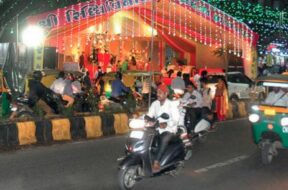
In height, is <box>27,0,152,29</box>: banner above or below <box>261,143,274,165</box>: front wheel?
above

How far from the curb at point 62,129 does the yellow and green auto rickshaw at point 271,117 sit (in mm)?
4609

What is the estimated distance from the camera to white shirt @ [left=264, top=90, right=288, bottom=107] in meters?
10.0

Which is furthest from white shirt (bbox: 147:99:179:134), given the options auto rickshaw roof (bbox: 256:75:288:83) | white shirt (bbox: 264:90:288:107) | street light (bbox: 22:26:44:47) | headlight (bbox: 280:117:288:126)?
street light (bbox: 22:26:44:47)

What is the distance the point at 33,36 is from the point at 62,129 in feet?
20.1

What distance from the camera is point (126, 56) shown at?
2958 cm

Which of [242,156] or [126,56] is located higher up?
[126,56]

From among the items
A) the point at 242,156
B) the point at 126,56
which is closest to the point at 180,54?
the point at 126,56

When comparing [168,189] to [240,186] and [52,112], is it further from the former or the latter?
[52,112]

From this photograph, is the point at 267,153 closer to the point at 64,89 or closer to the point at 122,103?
the point at 122,103

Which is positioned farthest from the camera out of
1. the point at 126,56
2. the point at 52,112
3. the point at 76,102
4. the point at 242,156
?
the point at 126,56

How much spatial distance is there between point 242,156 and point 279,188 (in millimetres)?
2895

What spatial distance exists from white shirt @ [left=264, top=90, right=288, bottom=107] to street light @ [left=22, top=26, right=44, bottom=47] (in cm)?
954

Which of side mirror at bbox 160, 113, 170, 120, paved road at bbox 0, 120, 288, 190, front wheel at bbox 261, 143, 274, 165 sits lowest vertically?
paved road at bbox 0, 120, 288, 190

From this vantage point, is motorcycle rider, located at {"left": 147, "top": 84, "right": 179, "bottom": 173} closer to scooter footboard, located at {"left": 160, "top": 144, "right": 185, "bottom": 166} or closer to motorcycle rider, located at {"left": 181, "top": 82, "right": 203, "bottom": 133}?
scooter footboard, located at {"left": 160, "top": 144, "right": 185, "bottom": 166}
